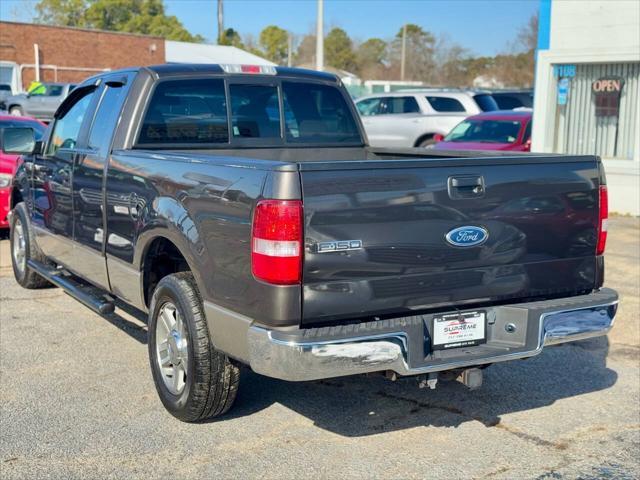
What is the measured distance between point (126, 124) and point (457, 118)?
587 inches

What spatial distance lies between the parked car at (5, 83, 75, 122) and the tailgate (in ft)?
98.7

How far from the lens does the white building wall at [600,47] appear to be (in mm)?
12938

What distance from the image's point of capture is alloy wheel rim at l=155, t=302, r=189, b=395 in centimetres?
479

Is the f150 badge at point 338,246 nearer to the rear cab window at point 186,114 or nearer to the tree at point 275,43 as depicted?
the rear cab window at point 186,114

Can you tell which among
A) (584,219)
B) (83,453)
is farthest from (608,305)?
(83,453)

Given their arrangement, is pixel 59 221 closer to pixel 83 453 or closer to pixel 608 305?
pixel 83 453

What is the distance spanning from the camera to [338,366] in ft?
13.1

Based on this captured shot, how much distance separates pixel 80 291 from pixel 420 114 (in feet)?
Answer: 51.0

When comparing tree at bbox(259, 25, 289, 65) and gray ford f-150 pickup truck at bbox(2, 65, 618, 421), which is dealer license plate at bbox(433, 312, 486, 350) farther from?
tree at bbox(259, 25, 289, 65)

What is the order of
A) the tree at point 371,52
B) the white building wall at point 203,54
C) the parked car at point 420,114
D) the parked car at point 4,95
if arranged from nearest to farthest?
1. the parked car at point 420,114
2. the parked car at point 4,95
3. the white building wall at point 203,54
4. the tree at point 371,52

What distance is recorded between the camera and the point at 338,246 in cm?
398

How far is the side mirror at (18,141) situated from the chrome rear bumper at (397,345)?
4.20 meters

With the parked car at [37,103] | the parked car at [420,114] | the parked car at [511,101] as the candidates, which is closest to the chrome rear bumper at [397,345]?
the parked car at [420,114]

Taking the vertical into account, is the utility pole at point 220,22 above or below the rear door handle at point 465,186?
above
